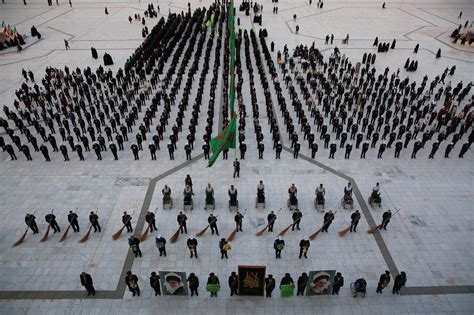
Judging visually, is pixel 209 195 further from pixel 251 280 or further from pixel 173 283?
pixel 251 280

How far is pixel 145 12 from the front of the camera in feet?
176

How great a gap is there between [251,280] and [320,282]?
2587 millimetres

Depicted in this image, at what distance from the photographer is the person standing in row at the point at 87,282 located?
1219cm

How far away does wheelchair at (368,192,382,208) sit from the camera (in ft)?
55.6

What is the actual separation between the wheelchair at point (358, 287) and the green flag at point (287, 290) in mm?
2346

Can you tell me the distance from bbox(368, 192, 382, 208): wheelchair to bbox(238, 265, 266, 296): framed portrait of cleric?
7991 millimetres

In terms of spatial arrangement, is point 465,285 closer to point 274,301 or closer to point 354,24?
point 274,301

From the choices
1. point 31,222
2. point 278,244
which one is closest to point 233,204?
point 278,244

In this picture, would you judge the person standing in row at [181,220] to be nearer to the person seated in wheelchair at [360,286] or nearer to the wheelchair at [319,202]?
the wheelchair at [319,202]

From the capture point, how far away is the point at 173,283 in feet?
40.8

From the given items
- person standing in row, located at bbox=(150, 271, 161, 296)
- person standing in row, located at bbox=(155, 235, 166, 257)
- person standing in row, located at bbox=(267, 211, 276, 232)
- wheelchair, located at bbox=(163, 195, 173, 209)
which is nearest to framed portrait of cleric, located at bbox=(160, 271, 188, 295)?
person standing in row, located at bbox=(150, 271, 161, 296)

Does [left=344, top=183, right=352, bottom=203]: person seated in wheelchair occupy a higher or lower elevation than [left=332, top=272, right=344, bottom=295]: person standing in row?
higher

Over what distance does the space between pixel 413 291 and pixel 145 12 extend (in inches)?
2133

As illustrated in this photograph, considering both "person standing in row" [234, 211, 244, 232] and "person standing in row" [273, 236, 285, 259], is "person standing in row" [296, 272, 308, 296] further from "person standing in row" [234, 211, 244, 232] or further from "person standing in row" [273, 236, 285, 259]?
"person standing in row" [234, 211, 244, 232]
